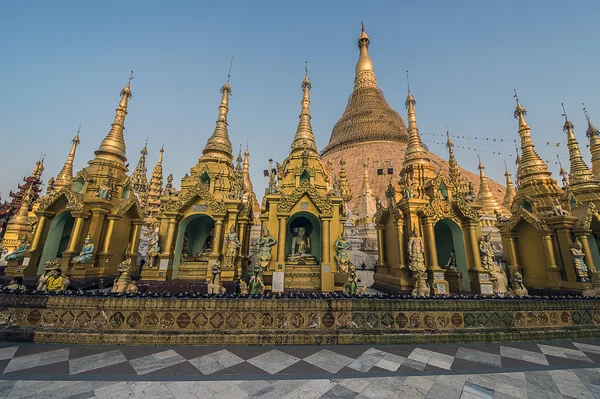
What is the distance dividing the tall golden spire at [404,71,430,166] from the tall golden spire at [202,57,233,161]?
34.6 feet

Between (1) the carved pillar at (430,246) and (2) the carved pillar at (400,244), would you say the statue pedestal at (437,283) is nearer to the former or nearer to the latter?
(1) the carved pillar at (430,246)

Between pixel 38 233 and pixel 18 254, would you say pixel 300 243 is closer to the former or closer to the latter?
pixel 38 233

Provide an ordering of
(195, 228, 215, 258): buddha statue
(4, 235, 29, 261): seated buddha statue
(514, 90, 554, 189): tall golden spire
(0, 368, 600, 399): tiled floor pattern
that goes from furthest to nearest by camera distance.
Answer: (514, 90, 554, 189): tall golden spire → (195, 228, 215, 258): buddha statue → (4, 235, 29, 261): seated buddha statue → (0, 368, 600, 399): tiled floor pattern

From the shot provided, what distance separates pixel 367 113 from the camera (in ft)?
185

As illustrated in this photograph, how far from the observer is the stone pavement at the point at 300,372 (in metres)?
4.08

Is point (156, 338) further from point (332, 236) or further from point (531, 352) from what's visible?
point (531, 352)

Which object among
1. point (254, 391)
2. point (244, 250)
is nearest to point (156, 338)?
point (254, 391)

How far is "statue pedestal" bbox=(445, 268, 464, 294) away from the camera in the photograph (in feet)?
36.4

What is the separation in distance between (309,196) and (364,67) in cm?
5558

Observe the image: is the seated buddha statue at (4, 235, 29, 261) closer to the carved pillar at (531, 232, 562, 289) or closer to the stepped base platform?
the stepped base platform

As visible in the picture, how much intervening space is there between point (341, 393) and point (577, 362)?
568cm

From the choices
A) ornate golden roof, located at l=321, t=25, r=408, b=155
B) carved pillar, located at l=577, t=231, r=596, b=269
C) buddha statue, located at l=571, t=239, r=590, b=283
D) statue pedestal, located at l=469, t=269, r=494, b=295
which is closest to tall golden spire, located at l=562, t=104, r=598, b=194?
carved pillar, located at l=577, t=231, r=596, b=269

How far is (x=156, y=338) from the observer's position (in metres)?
5.99

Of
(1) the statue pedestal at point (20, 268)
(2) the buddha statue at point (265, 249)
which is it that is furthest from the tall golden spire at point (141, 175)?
(2) the buddha statue at point (265, 249)
